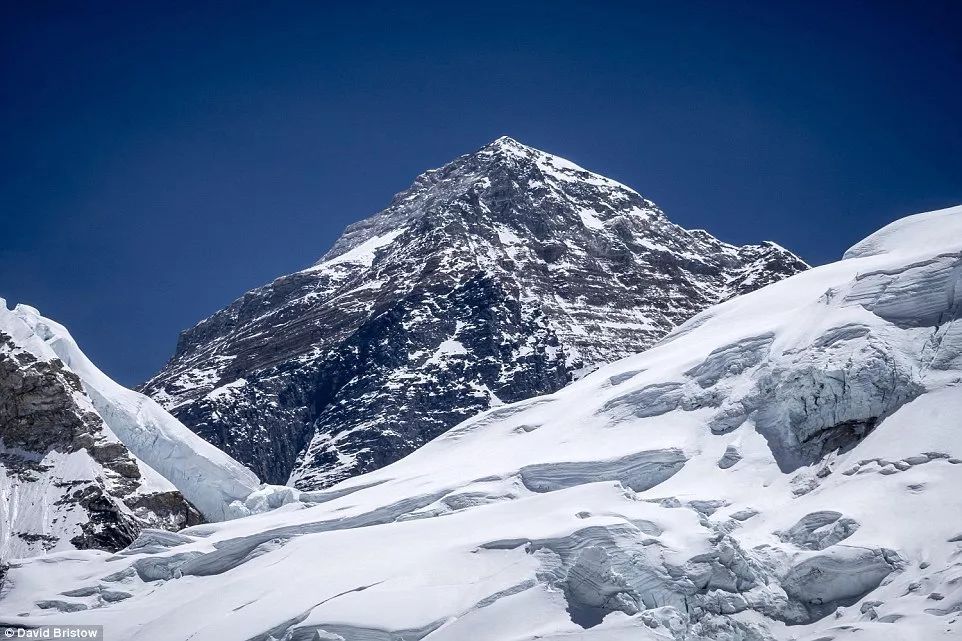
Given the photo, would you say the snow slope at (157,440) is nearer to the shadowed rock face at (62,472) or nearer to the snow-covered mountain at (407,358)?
the shadowed rock face at (62,472)

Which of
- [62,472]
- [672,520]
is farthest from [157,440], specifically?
[672,520]

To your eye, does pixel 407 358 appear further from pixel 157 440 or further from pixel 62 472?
pixel 62 472


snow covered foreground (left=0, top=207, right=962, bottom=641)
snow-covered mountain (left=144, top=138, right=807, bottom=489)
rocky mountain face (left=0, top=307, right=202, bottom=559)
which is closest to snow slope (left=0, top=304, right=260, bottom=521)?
rocky mountain face (left=0, top=307, right=202, bottom=559)

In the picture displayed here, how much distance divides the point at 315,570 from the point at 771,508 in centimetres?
2054

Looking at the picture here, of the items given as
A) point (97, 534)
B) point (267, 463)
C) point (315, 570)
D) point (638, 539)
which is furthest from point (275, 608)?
point (267, 463)

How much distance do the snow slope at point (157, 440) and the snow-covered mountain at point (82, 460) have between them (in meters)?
0.09

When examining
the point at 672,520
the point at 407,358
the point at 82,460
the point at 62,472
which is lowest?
the point at 672,520

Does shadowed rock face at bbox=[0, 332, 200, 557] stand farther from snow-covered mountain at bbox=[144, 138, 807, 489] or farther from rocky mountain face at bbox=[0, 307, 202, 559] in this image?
snow-covered mountain at bbox=[144, 138, 807, 489]

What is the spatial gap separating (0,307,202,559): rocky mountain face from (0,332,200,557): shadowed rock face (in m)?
0.08

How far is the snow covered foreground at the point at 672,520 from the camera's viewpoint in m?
39.7

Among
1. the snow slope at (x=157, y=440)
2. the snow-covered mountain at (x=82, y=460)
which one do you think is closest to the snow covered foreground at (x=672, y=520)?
the snow-covered mountain at (x=82, y=460)

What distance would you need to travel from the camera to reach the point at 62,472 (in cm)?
8162

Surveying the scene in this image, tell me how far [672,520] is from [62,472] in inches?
2166

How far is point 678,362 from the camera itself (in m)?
63.6
